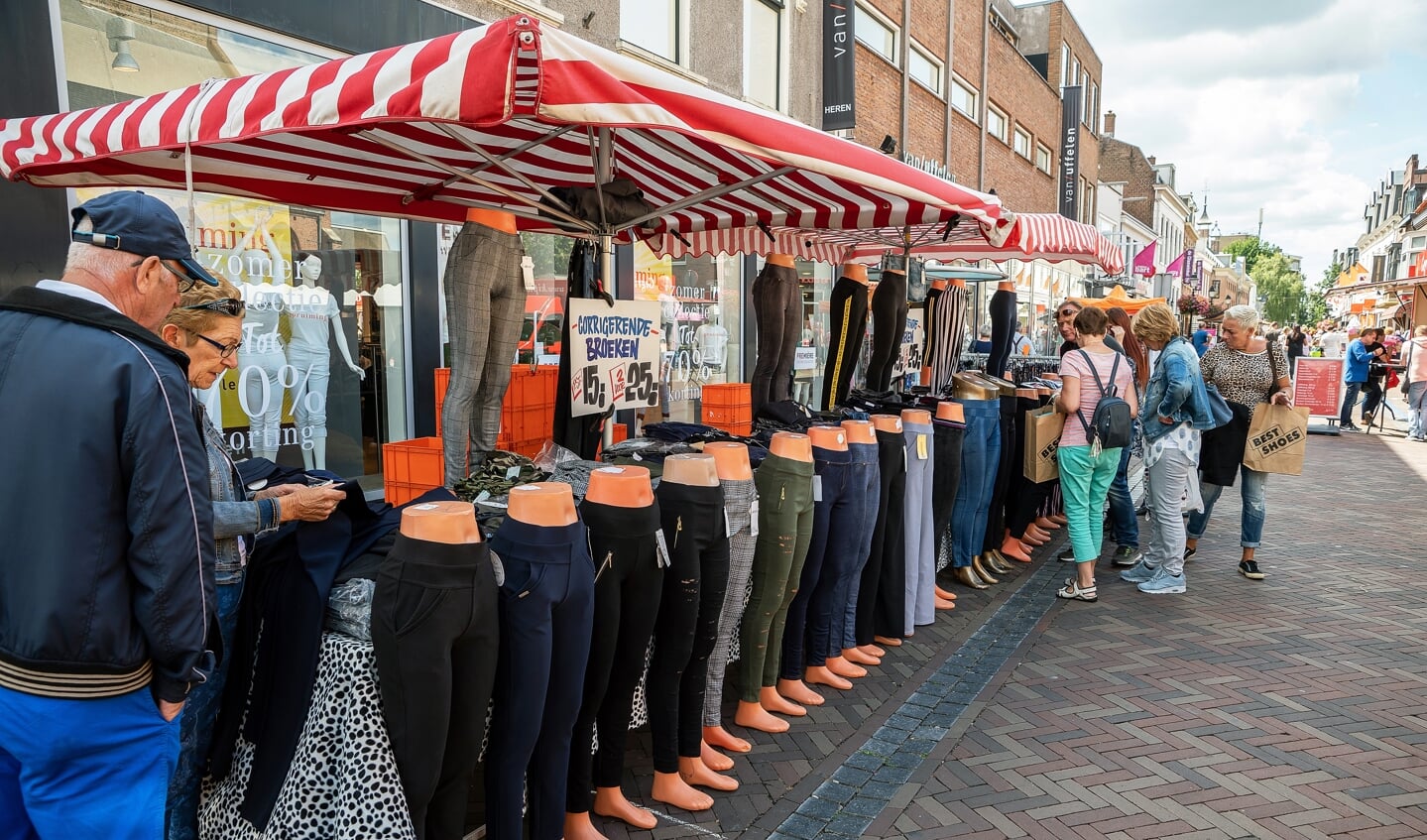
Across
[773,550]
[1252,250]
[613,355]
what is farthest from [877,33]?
[1252,250]

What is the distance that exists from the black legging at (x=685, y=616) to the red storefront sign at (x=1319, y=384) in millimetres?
16452

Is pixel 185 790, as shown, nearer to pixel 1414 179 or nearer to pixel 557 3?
pixel 557 3

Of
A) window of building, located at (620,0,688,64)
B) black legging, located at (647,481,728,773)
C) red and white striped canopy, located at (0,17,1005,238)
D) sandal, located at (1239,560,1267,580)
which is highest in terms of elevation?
window of building, located at (620,0,688,64)

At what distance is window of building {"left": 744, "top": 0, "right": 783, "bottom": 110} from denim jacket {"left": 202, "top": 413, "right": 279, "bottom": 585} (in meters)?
9.69

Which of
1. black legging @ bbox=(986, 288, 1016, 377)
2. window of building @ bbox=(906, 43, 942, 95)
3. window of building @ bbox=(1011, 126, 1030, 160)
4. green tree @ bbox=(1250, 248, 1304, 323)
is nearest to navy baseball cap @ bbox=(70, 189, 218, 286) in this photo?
black legging @ bbox=(986, 288, 1016, 377)

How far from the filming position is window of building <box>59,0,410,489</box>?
5.09 meters

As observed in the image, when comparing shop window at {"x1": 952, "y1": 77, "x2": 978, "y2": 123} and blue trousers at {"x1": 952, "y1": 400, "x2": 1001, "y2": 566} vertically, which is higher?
shop window at {"x1": 952, "y1": 77, "x2": 978, "y2": 123}

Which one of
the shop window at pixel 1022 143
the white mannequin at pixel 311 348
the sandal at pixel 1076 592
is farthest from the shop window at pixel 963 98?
the white mannequin at pixel 311 348

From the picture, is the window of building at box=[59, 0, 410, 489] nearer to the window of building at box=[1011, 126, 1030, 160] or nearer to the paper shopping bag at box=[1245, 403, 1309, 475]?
the paper shopping bag at box=[1245, 403, 1309, 475]

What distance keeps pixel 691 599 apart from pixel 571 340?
1321 mm

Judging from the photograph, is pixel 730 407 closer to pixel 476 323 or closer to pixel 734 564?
pixel 476 323

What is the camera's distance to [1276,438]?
5.80 m

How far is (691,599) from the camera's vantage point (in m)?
2.81

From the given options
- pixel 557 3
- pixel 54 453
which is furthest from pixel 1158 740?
pixel 557 3
